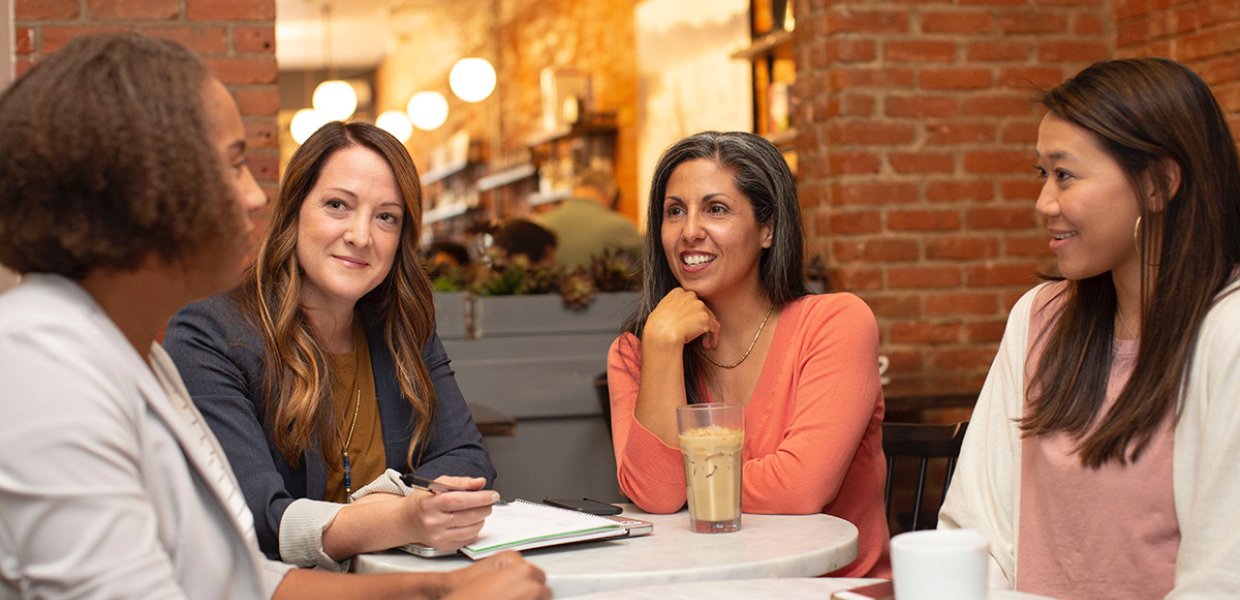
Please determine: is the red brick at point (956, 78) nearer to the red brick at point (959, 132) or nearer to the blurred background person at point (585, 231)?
the red brick at point (959, 132)

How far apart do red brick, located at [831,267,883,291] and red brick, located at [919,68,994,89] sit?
0.60 m

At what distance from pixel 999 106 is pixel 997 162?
0.58 ft

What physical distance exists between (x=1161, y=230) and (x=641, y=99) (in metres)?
5.59

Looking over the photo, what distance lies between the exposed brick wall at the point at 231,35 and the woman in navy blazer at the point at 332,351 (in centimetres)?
125

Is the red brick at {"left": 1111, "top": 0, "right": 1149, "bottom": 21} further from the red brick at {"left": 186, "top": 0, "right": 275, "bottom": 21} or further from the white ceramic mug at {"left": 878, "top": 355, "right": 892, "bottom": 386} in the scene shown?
the red brick at {"left": 186, "top": 0, "right": 275, "bottom": 21}

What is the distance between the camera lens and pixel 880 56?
3840mm

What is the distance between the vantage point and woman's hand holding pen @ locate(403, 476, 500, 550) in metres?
1.50

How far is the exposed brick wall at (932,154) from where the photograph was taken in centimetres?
383

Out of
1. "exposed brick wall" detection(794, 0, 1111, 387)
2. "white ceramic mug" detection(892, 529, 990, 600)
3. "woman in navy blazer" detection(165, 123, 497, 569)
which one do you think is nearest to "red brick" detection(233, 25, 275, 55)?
"woman in navy blazer" detection(165, 123, 497, 569)

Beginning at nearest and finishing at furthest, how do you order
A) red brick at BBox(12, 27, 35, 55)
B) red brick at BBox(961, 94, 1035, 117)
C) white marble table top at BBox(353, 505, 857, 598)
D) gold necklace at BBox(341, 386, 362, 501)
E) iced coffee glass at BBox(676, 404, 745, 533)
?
white marble table top at BBox(353, 505, 857, 598)
iced coffee glass at BBox(676, 404, 745, 533)
gold necklace at BBox(341, 386, 362, 501)
red brick at BBox(12, 27, 35, 55)
red brick at BBox(961, 94, 1035, 117)

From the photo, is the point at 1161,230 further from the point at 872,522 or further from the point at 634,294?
the point at 634,294

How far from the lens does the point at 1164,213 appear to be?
166cm

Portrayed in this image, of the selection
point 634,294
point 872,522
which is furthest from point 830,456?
point 634,294

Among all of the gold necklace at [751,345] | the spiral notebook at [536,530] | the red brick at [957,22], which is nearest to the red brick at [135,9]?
the gold necklace at [751,345]
